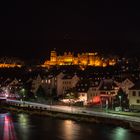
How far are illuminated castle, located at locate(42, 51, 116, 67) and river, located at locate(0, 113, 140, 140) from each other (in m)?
57.8

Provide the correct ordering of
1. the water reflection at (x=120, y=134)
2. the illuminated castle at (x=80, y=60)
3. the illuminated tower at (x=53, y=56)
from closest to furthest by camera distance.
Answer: the water reflection at (x=120, y=134)
the illuminated castle at (x=80, y=60)
the illuminated tower at (x=53, y=56)

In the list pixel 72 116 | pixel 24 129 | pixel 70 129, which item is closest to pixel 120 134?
pixel 70 129

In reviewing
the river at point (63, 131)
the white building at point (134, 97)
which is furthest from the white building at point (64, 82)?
the river at point (63, 131)

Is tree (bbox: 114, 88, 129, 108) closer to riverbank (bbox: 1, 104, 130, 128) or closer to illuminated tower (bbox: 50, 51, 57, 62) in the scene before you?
riverbank (bbox: 1, 104, 130, 128)

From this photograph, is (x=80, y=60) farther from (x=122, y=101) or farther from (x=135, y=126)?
(x=135, y=126)

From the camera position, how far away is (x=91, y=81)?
38.8 m

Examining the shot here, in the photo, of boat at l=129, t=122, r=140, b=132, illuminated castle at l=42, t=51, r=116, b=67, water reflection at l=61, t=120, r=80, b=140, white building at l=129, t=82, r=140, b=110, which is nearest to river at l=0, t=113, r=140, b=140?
water reflection at l=61, t=120, r=80, b=140

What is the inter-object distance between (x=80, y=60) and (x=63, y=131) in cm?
6671

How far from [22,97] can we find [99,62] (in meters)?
40.6

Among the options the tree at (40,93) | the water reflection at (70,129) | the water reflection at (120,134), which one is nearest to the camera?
the water reflection at (120,134)

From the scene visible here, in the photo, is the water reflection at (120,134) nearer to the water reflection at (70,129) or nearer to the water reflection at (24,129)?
the water reflection at (70,129)

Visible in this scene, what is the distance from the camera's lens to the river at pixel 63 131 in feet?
64.8

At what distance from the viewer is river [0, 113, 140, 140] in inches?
778

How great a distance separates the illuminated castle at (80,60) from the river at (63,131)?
57769mm
